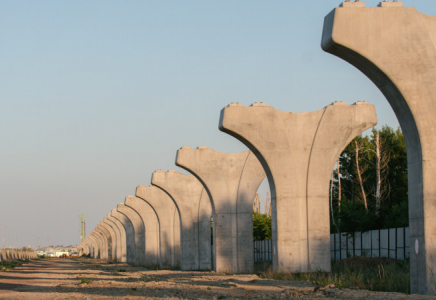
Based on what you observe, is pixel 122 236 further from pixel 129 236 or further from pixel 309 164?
pixel 309 164

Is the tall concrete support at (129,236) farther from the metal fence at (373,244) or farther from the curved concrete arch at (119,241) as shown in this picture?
the metal fence at (373,244)

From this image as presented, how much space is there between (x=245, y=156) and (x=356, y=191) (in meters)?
17.5

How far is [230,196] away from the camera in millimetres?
30016

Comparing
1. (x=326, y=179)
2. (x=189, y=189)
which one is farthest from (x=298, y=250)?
(x=189, y=189)

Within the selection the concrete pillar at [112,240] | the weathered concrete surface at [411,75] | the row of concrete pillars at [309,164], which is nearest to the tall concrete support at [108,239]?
the concrete pillar at [112,240]

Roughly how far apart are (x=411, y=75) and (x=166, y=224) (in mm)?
31911

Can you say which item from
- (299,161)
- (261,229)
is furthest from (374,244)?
(261,229)

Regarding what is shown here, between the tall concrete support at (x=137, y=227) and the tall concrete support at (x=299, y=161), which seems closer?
the tall concrete support at (x=299, y=161)

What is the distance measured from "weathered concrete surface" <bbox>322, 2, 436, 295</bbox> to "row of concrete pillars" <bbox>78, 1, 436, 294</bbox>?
0.02 metres

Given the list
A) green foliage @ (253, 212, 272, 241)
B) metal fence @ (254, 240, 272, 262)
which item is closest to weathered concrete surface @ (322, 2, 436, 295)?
metal fence @ (254, 240, 272, 262)

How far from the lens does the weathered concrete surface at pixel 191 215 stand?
36438 millimetres

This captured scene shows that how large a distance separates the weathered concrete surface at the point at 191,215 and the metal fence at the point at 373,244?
269 inches

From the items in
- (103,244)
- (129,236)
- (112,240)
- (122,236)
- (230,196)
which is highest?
(230,196)

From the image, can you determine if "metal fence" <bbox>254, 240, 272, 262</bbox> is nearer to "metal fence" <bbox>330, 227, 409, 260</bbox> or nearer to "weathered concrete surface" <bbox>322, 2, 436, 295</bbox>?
"metal fence" <bbox>330, 227, 409, 260</bbox>
